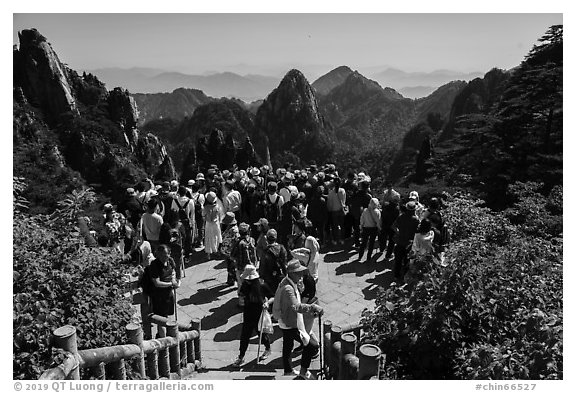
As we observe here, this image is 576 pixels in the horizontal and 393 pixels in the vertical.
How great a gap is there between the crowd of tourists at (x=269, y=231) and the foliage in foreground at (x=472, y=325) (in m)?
1.14

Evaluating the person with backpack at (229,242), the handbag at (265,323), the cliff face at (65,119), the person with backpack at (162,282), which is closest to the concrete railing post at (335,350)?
the handbag at (265,323)

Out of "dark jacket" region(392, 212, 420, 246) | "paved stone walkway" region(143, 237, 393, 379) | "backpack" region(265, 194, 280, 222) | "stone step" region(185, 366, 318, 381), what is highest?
"backpack" region(265, 194, 280, 222)

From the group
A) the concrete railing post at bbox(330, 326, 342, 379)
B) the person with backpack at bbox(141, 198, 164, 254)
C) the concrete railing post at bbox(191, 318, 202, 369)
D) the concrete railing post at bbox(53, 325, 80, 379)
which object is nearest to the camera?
the concrete railing post at bbox(53, 325, 80, 379)

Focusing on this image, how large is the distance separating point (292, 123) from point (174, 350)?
13592cm

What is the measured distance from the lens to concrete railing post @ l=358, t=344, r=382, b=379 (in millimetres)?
4191

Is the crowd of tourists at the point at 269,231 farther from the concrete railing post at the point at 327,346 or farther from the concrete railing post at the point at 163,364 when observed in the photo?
the concrete railing post at the point at 163,364

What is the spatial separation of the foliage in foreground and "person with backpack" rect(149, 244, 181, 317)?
3.08 m

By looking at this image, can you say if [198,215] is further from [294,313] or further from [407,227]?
[294,313]

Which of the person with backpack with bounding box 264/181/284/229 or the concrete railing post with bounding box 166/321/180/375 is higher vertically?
the person with backpack with bounding box 264/181/284/229

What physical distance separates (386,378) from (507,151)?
1773 centimetres

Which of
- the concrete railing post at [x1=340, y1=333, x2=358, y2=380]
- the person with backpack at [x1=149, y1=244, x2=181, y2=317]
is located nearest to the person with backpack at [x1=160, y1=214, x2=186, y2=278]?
the person with backpack at [x1=149, y1=244, x2=181, y2=317]

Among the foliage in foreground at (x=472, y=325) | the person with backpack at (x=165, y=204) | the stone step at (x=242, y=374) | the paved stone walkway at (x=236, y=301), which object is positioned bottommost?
the stone step at (x=242, y=374)

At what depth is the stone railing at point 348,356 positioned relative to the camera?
13.9 feet

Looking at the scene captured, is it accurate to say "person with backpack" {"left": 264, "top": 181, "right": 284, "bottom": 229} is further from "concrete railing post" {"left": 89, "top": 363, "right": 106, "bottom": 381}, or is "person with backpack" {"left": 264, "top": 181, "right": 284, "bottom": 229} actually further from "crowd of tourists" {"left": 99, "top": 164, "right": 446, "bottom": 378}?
"concrete railing post" {"left": 89, "top": 363, "right": 106, "bottom": 381}
